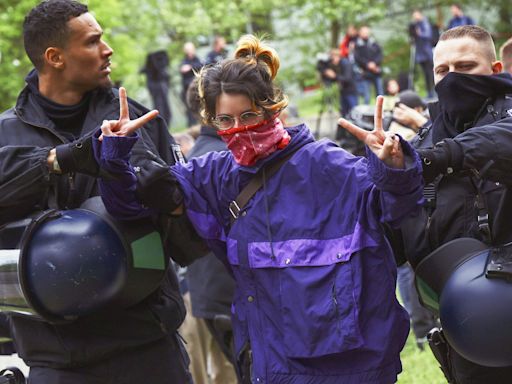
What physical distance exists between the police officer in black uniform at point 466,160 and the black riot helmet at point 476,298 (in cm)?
3

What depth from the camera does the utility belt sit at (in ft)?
11.6

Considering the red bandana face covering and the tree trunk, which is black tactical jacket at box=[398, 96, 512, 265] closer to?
the red bandana face covering

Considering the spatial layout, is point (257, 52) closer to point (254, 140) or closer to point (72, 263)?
point (254, 140)

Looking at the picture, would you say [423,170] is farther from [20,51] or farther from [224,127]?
[20,51]

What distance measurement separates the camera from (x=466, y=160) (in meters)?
3.18

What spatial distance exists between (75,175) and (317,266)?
3.78 feet

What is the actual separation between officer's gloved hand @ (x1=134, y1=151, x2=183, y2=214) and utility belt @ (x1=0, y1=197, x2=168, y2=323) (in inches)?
6.7

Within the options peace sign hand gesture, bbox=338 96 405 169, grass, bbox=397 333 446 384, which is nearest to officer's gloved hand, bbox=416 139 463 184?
peace sign hand gesture, bbox=338 96 405 169

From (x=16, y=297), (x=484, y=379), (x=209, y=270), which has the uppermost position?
(x=16, y=297)

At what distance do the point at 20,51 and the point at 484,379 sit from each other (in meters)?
22.2

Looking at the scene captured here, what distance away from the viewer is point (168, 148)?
415 centimetres

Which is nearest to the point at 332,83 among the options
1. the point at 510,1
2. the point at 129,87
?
the point at 129,87

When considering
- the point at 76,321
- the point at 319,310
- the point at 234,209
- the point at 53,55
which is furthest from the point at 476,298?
the point at 53,55

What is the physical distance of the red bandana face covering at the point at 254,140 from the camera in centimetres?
344
